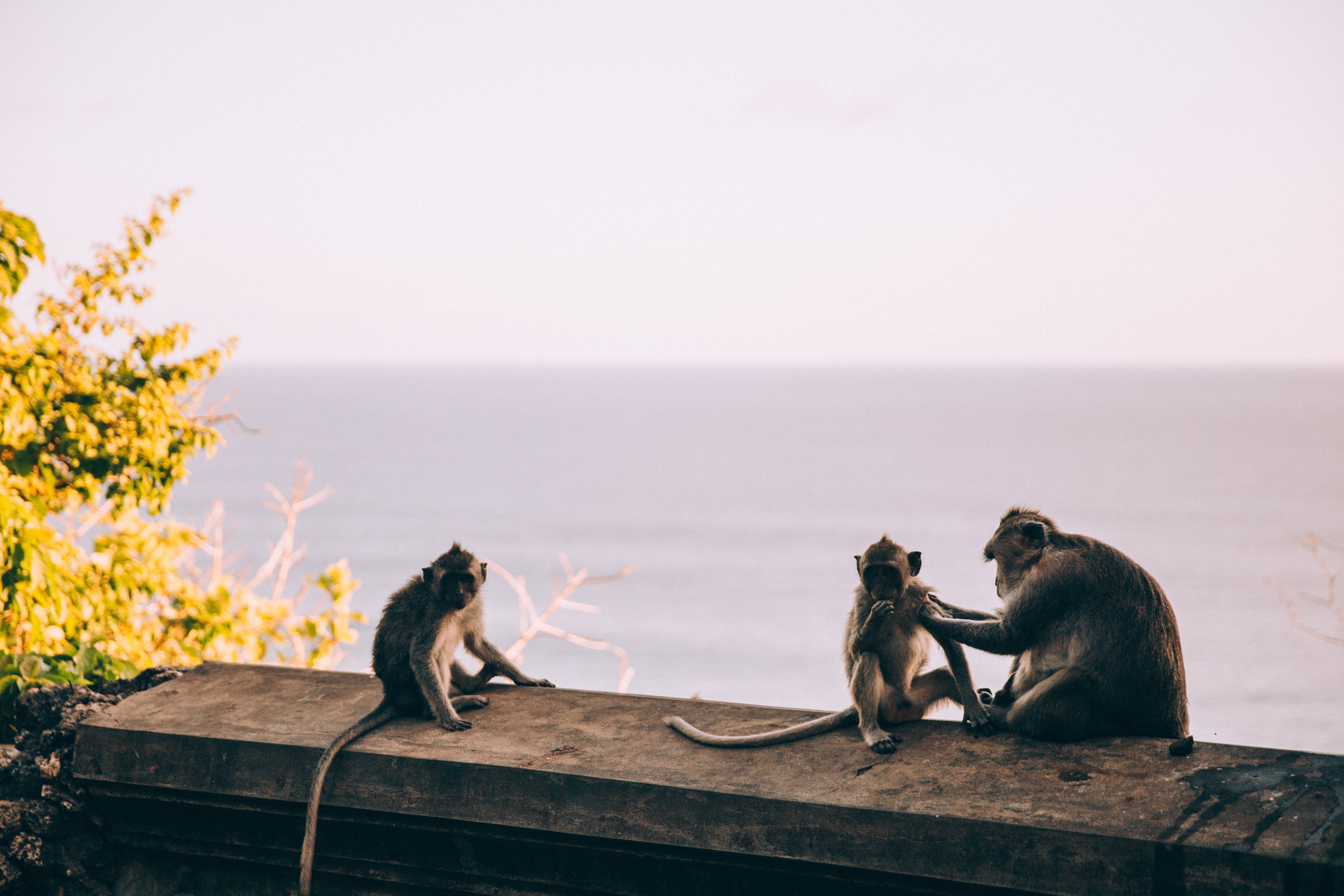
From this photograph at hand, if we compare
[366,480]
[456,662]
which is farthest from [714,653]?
[366,480]

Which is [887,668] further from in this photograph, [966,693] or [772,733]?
[772,733]

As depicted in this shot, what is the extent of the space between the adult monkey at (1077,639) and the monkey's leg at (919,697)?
0.21 m

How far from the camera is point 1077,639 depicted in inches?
165

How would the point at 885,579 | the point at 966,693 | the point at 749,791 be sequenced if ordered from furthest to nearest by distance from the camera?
the point at 885,579
the point at 966,693
the point at 749,791

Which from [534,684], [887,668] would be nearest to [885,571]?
[887,668]

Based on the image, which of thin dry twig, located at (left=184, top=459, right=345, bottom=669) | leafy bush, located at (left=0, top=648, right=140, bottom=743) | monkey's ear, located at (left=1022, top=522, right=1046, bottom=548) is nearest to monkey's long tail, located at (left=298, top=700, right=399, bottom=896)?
leafy bush, located at (left=0, top=648, right=140, bottom=743)

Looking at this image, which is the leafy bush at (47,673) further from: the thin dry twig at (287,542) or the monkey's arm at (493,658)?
the thin dry twig at (287,542)

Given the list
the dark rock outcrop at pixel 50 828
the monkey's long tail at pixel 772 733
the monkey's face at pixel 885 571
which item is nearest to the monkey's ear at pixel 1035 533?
the monkey's face at pixel 885 571

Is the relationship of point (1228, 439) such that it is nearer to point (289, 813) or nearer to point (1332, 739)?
point (1332, 739)

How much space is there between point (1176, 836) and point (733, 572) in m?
71.0

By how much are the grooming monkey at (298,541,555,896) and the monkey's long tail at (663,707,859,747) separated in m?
1.02

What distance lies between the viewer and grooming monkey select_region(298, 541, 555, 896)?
4.76 meters

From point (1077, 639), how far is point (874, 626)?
31.4 inches

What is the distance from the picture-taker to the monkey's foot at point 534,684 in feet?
17.3
